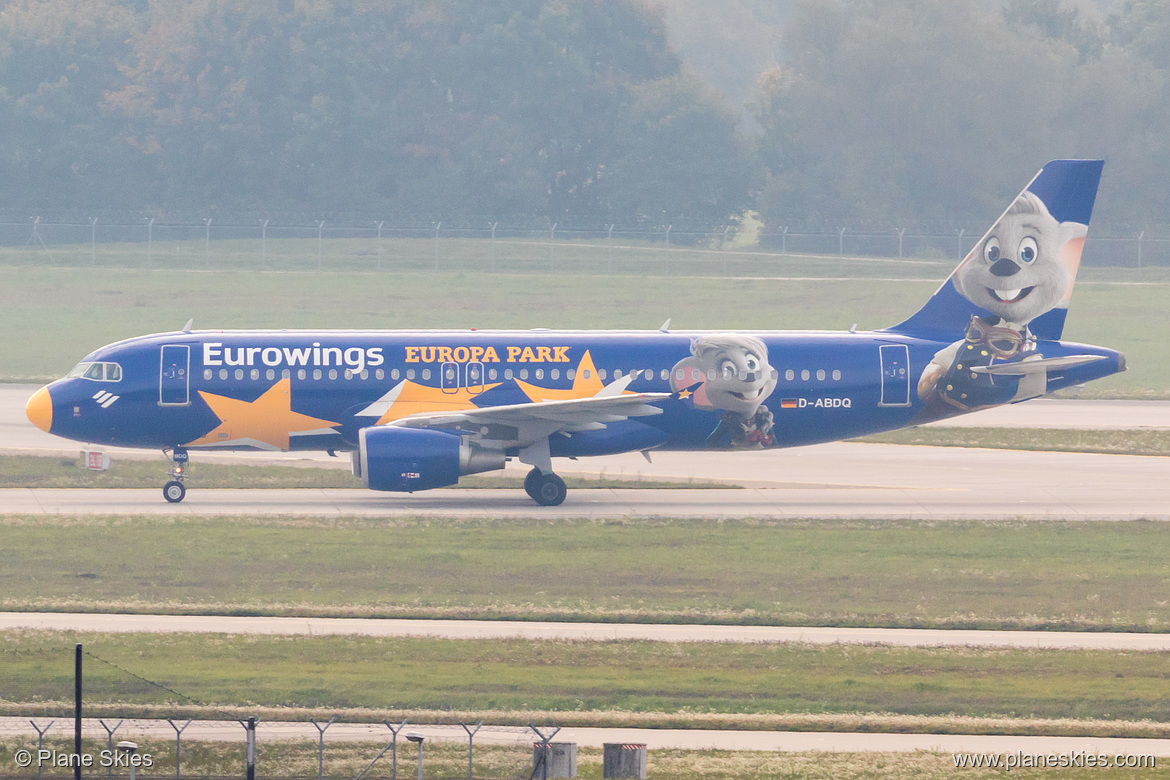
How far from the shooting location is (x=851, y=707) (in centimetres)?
2177

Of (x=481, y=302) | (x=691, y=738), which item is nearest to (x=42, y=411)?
(x=691, y=738)

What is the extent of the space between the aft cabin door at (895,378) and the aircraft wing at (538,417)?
573cm

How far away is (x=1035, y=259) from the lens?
41031 millimetres

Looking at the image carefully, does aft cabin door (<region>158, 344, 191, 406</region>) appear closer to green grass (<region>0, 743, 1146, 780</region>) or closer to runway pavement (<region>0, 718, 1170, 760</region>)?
runway pavement (<region>0, 718, 1170, 760</region>)

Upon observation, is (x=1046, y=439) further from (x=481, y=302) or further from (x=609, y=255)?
(x=609, y=255)

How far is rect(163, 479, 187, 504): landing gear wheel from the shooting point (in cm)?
3872

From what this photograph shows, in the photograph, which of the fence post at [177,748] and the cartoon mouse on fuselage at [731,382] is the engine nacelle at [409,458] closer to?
the cartoon mouse on fuselage at [731,382]

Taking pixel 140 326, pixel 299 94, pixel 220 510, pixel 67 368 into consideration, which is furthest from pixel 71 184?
pixel 220 510

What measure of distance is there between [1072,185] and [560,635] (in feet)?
71.4

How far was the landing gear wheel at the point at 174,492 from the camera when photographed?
127ft

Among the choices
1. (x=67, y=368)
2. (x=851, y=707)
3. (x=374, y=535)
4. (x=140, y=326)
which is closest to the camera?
(x=851, y=707)

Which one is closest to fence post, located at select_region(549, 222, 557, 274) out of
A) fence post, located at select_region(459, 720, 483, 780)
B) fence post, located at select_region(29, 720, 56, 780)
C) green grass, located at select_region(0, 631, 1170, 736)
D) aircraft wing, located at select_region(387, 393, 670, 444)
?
aircraft wing, located at select_region(387, 393, 670, 444)

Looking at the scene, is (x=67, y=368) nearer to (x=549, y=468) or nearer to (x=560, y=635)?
(x=549, y=468)

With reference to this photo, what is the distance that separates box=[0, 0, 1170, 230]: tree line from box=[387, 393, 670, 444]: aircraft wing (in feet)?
256
